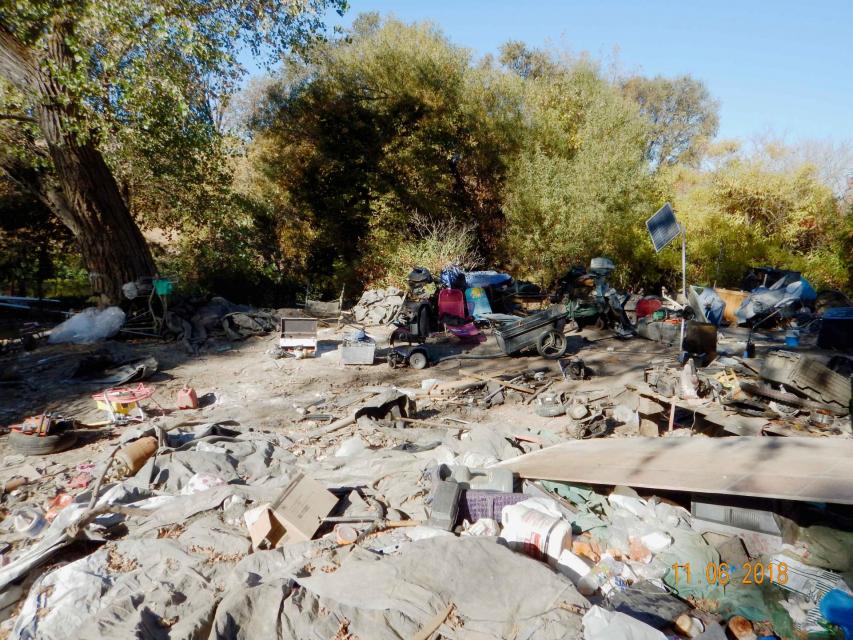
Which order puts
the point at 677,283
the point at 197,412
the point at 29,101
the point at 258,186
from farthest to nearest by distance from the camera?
the point at 258,186 → the point at 677,283 → the point at 29,101 → the point at 197,412

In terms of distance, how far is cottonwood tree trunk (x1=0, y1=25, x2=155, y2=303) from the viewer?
867 centimetres

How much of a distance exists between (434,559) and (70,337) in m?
9.02

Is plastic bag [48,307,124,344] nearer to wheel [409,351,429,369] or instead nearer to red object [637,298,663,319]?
wheel [409,351,429,369]

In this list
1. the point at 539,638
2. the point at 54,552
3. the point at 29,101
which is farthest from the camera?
the point at 29,101

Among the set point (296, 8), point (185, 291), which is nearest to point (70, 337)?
point (185, 291)

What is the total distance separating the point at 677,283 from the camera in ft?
45.8

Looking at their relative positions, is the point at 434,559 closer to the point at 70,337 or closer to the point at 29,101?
the point at 70,337

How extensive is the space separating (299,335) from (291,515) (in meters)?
5.67

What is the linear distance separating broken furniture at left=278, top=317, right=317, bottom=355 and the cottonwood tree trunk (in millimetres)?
3944

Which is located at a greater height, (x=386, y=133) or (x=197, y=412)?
(x=386, y=133)

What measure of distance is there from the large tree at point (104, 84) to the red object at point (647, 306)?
→ 8.45m

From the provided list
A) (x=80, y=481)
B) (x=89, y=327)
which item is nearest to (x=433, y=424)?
(x=80, y=481)
